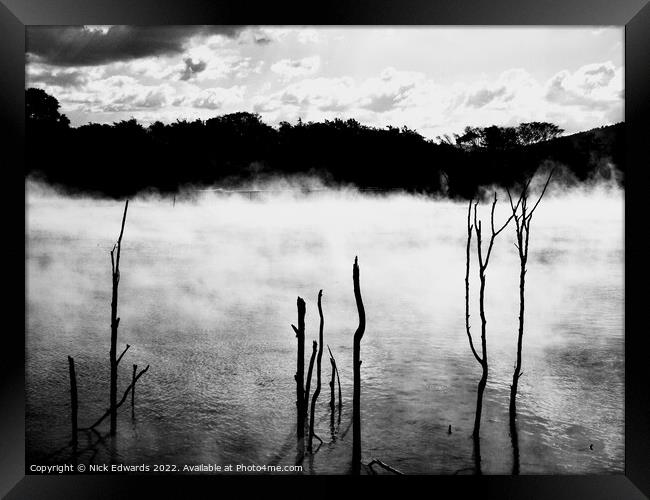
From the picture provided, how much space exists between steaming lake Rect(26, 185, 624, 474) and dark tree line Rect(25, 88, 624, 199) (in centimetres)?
11

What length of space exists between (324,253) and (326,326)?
35 centimetres

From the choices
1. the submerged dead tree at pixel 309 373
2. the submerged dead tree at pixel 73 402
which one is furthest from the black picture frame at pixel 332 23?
the submerged dead tree at pixel 309 373

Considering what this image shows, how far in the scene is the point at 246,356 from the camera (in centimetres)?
250

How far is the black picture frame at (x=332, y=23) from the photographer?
93.7 inches

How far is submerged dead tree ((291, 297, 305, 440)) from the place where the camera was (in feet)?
8.13

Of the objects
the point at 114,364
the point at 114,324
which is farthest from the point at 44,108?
the point at 114,364

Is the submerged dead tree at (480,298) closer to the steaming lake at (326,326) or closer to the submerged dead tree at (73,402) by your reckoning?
the steaming lake at (326,326)

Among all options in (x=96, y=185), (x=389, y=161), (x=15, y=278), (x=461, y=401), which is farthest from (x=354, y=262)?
(x=15, y=278)

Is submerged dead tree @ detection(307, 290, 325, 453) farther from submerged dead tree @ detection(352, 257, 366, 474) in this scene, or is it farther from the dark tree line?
the dark tree line

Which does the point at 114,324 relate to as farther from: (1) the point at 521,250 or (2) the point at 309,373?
(1) the point at 521,250

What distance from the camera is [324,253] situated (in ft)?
8.30

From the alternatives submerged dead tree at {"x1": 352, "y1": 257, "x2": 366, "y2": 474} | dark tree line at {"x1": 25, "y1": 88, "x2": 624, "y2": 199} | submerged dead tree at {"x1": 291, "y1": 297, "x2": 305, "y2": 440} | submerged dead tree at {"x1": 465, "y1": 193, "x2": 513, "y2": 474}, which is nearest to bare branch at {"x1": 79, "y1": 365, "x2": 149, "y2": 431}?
submerged dead tree at {"x1": 291, "y1": 297, "x2": 305, "y2": 440}

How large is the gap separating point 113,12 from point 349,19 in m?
1.07

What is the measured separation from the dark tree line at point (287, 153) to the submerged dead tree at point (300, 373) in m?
0.66
